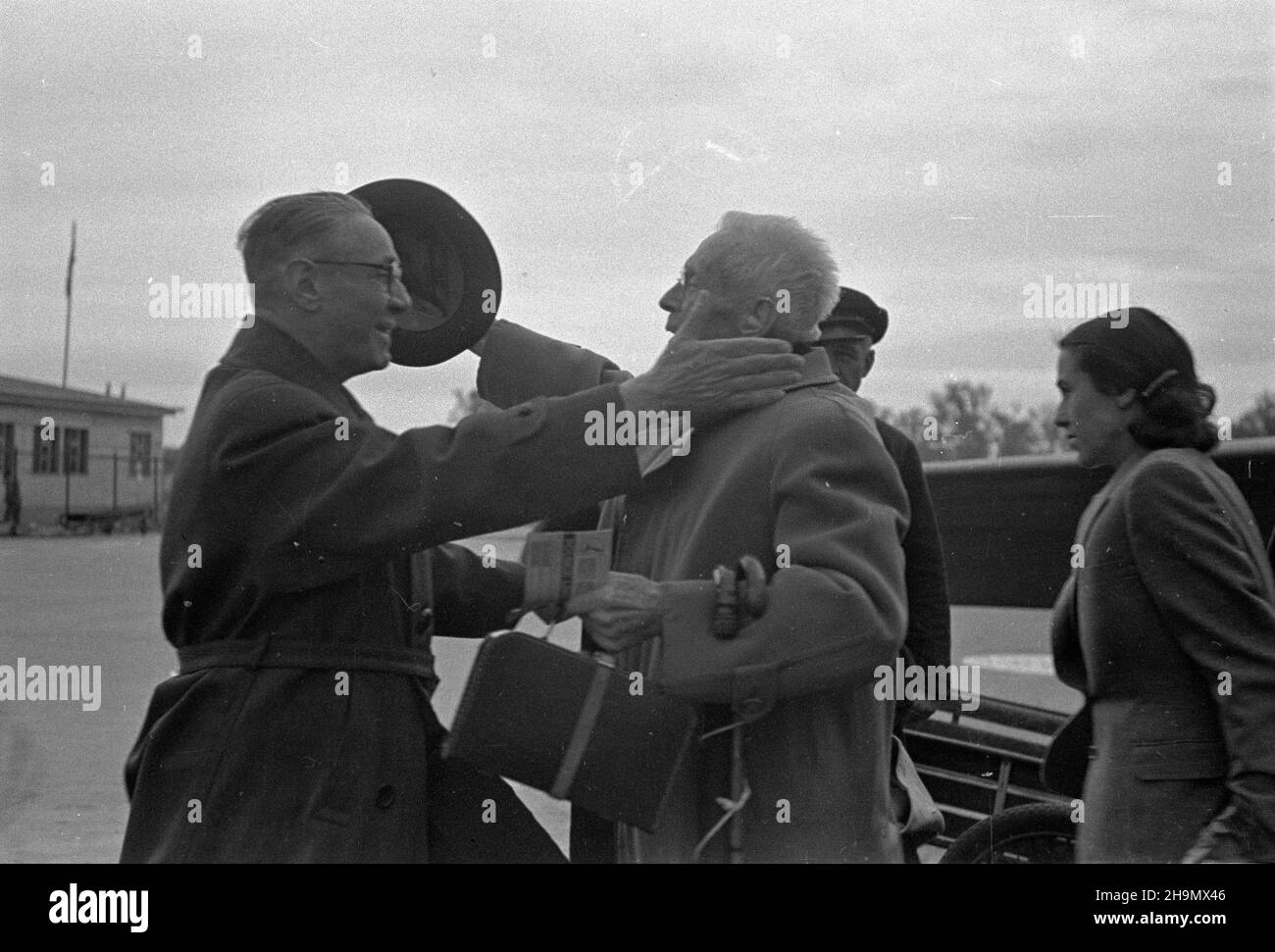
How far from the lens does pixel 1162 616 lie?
99.0 inches

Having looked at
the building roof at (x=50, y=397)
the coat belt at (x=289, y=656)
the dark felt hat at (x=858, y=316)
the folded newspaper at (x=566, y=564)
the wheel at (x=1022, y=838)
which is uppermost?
the dark felt hat at (x=858, y=316)

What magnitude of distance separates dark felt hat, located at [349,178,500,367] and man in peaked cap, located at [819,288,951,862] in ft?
1.98

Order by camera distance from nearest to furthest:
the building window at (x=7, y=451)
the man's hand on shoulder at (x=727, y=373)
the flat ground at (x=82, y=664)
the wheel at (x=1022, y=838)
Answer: the man's hand on shoulder at (x=727, y=373) → the flat ground at (x=82, y=664) → the building window at (x=7, y=451) → the wheel at (x=1022, y=838)

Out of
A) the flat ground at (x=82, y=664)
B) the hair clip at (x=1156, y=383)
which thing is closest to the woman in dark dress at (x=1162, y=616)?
the hair clip at (x=1156, y=383)

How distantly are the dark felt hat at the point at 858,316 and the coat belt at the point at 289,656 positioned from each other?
940mm

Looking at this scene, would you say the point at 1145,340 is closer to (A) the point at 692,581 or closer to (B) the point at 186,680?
(A) the point at 692,581

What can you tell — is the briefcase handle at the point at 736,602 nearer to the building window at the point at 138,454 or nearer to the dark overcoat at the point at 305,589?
the dark overcoat at the point at 305,589

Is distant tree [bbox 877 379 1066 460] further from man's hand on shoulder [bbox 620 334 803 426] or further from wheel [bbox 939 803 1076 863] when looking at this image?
wheel [bbox 939 803 1076 863]

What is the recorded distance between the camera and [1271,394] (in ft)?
8.79

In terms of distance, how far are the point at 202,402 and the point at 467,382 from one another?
0.45 metres

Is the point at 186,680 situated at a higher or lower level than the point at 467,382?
lower

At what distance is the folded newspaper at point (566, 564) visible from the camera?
252 cm

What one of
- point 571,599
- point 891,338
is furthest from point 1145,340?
point 571,599
